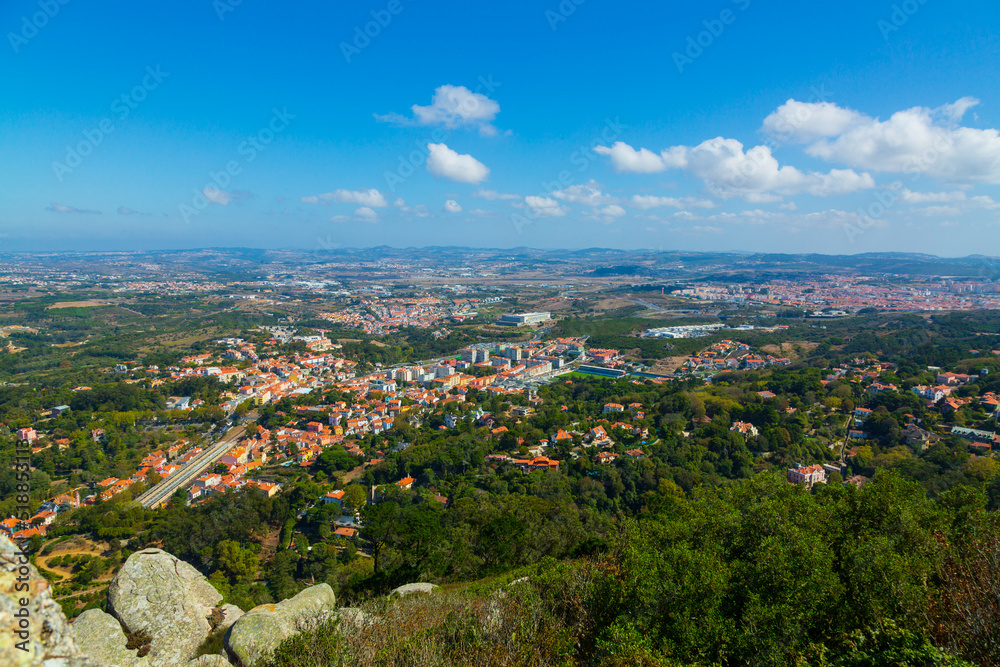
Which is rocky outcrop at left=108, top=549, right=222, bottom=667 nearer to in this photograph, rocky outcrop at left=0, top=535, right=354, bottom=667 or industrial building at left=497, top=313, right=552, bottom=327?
rocky outcrop at left=0, top=535, right=354, bottom=667

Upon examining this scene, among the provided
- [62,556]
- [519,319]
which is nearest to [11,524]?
[62,556]

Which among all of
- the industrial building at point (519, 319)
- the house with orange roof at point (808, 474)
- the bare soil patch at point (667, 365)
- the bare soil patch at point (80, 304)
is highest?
the bare soil patch at point (80, 304)

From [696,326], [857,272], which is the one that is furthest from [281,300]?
[857,272]

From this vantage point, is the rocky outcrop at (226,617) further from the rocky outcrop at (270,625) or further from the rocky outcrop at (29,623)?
the rocky outcrop at (29,623)

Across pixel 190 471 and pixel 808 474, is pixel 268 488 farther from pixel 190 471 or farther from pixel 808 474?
pixel 808 474

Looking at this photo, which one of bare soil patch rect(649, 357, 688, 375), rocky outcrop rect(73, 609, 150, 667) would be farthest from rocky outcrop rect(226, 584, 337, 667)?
bare soil patch rect(649, 357, 688, 375)

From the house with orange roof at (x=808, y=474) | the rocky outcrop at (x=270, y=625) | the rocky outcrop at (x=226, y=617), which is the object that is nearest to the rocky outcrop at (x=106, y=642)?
the rocky outcrop at (x=226, y=617)

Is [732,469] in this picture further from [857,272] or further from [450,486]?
[857,272]
